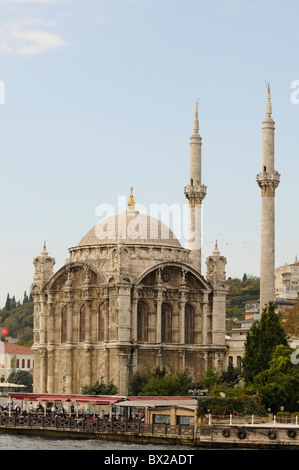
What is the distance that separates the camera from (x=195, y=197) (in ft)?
350

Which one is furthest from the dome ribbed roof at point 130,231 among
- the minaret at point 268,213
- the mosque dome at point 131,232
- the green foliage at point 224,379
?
the green foliage at point 224,379

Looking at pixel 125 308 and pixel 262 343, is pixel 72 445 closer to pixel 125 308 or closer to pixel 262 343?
pixel 262 343

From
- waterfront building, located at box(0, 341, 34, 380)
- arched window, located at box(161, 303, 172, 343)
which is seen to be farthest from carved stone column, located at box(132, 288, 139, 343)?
waterfront building, located at box(0, 341, 34, 380)

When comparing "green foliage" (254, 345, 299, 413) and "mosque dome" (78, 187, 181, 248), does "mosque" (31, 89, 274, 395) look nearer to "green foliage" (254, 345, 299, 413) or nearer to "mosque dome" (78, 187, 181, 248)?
"mosque dome" (78, 187, 181, 248)

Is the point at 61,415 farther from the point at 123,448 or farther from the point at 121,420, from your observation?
the point at 123,448

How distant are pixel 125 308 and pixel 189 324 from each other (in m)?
7.97

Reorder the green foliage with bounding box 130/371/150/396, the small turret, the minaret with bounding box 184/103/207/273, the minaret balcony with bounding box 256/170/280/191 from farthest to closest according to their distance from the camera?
the minaret with bounding box 184/103/207/273 < the small turret < the minaret balcony with bounding box 256/170/280/191 < the green foliage with bounding box 130/371/150/396

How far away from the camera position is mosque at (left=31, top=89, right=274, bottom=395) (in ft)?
309

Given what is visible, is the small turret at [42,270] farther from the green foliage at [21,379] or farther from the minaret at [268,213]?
Answer: the green foliage at [21,379]

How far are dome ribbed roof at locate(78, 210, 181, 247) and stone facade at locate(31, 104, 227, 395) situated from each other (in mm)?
80

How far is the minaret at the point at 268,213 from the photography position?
99125 millimetres

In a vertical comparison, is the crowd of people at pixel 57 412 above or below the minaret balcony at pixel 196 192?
below

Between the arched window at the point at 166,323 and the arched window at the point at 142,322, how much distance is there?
1.75 meters
